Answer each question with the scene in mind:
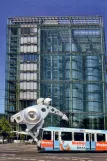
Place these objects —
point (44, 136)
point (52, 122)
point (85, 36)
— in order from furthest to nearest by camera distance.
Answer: point (85, 36) < point (52, 122) < point (44, 136)

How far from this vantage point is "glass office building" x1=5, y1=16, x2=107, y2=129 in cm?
10562

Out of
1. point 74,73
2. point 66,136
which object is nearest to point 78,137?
point 66,136

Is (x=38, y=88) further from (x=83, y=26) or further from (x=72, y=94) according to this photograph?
(x=83, y=26)

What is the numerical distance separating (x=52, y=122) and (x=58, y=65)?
739 inches

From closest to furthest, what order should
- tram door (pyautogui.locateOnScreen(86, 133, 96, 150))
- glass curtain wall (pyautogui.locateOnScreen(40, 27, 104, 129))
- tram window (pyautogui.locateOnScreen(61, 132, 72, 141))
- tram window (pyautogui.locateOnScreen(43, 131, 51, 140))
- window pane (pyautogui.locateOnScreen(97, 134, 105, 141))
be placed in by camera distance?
tram window (pyautogui.locateOnScreen(43, 131, 51, 140)), tram window (pyautogui.locateOnScreen(61, 132, 72, 141)), tram door (pyautogui.locateOnScreen(86, 133, 96, 150)), window pane (pyautogui.locateOnScreen(97, 134, 105, 141)), glass curtain wall (pyautogui.locateOnScreen(40, 27, 104, 129))

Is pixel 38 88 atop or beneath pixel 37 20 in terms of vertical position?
beneath

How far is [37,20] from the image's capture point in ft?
369

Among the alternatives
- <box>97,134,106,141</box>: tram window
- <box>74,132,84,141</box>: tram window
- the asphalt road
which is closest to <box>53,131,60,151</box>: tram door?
<box>74,132,84,141</box>: tram window

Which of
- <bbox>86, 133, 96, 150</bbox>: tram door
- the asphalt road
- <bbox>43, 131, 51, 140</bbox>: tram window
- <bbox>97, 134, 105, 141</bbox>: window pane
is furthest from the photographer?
<bbox>97, 134, 105, 141</bbox>: window pane

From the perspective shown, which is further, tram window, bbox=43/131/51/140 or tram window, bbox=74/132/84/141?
tram window, bbox=74/132/84/141

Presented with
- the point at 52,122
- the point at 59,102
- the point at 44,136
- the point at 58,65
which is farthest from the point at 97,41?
the point at 44,136

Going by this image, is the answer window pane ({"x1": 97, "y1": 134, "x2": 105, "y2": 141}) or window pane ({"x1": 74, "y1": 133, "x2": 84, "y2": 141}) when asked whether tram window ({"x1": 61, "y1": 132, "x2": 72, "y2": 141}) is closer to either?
window pane ({"x1": 74, "y1": 133, "x2": 84, "y2": 141})

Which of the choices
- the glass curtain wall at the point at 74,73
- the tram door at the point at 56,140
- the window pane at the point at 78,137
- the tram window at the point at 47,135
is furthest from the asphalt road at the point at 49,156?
the glass curtain wall at the point at 74,73

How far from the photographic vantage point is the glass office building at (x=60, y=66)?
10562 centimetres
